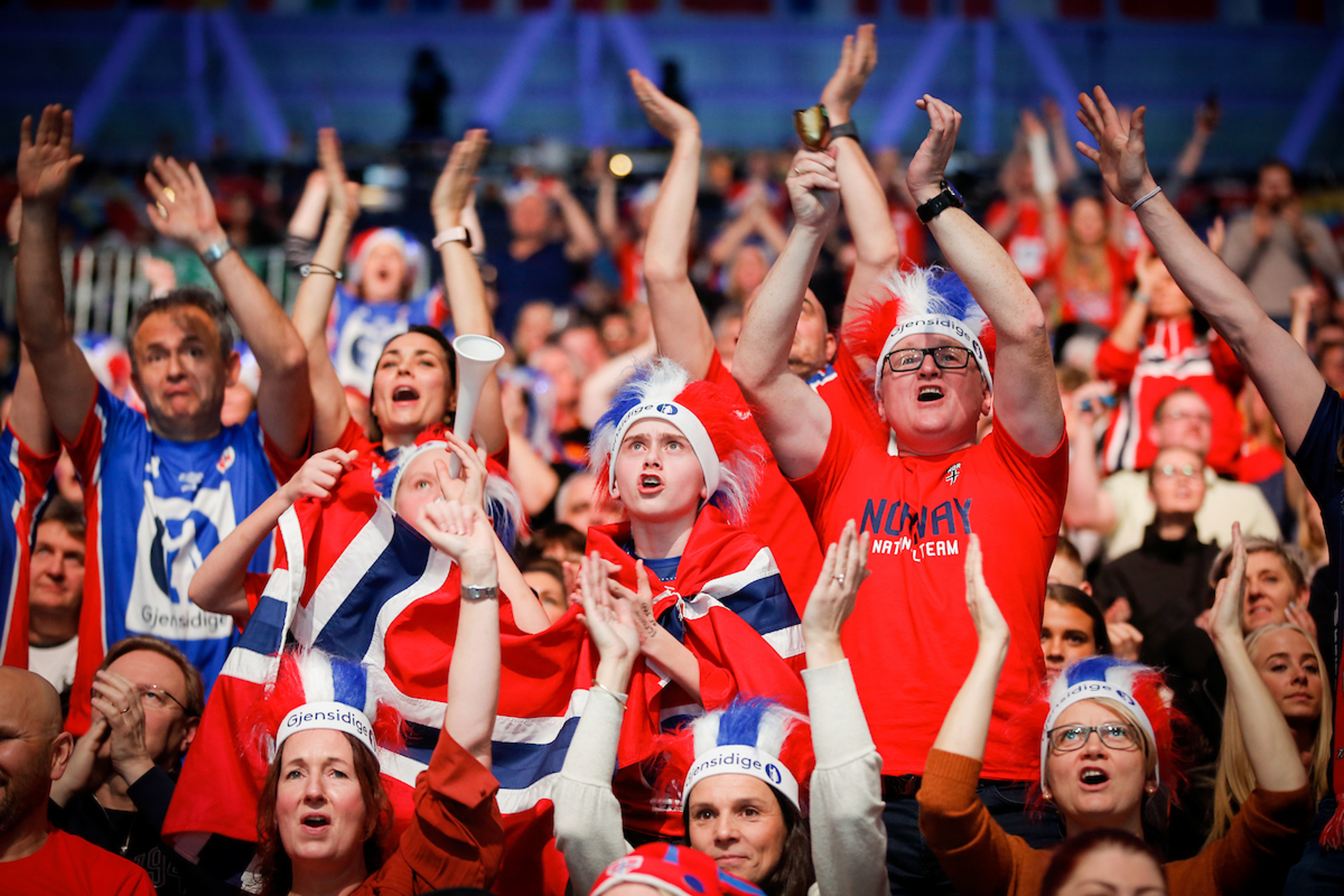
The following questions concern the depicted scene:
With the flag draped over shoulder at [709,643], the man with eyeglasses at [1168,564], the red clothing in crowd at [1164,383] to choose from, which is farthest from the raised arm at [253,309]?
the red clothing in crowd at [1164,383]

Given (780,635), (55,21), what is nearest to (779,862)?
(780,635)

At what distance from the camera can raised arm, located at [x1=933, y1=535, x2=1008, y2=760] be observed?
9.07 feet

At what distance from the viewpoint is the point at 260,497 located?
4297mm

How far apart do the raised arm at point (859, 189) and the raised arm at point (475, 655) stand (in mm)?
1670

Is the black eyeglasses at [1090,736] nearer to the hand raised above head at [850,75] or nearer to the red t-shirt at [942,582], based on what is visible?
the red t-shirt at [942,582]

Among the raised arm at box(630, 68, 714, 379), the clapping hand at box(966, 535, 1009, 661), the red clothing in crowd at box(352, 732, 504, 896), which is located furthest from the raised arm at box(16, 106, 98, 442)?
the clapping hand at box(966, 535, 1009, 661)

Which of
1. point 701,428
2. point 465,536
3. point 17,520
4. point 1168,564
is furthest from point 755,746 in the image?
point 17,520

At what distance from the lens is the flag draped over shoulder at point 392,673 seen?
11.0 ft

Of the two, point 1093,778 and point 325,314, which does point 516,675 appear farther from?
point 325,314

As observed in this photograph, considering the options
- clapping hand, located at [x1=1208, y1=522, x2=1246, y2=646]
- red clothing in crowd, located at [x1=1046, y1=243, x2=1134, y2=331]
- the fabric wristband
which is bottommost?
the fabric wristband

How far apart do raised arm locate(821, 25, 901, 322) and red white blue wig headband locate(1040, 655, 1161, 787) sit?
141 cm

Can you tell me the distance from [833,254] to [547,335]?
265 centimetres

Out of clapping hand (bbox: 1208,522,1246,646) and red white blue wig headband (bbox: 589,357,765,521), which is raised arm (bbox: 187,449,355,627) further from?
clapping hand (bbox: 1208,522,1246,646)

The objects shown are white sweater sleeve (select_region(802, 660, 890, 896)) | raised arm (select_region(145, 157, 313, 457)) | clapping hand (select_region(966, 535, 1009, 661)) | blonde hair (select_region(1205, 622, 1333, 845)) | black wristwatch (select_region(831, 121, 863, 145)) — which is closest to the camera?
white sweater sleeve (select_region(802, 660, 890, 896))
